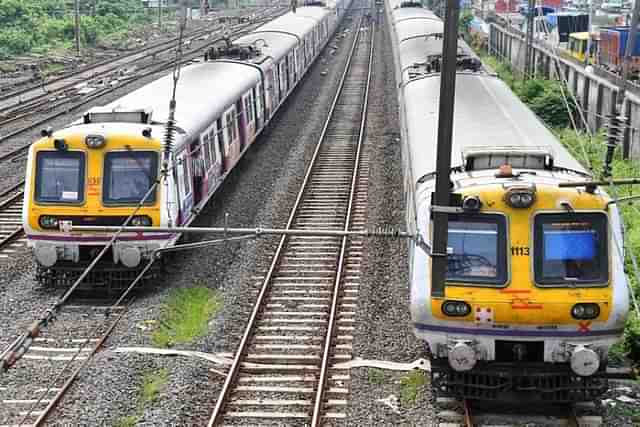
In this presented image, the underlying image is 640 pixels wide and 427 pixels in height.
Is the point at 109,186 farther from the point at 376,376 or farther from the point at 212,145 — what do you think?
the point at 376,376

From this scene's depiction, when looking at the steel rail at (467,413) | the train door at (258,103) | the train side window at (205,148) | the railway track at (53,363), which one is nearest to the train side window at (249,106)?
the train door at (258,103)

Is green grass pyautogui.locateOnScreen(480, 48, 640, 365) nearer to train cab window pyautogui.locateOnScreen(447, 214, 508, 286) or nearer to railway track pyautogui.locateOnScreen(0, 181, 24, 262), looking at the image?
train cab window pyautogui.locateOnScreen(447, 214, 508, 286)

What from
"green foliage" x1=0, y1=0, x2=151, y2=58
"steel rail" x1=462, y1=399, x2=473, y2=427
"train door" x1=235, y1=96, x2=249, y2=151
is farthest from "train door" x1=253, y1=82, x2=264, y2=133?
"green foliage" x1=0, y1=0, x2=151, y2=58

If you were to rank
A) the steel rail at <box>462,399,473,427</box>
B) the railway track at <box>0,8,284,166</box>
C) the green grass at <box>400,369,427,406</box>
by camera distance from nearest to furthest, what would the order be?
1. the steel rail at <box>462,399,473,427</box>
2. the green grass at <box>400,369,427,406</box>
3. the railway track at <box>0,8,284,166</box>

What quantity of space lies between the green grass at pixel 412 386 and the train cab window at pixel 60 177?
5.80m

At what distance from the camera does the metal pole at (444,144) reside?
303 inches

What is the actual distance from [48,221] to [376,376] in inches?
227

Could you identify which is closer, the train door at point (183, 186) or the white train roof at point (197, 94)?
the train door at point (183, 186)

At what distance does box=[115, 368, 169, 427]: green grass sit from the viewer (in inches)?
360

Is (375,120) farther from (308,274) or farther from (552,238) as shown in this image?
(552,238)

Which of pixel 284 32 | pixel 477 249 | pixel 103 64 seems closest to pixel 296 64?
pixel 284 32

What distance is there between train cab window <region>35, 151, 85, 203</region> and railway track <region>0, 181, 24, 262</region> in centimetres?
256

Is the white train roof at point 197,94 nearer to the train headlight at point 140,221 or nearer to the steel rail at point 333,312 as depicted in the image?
the train headlight at point 140,221

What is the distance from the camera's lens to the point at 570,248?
850cm
